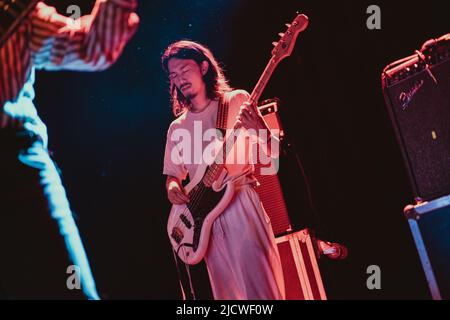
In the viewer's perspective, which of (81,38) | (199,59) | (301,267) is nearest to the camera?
(81,38)

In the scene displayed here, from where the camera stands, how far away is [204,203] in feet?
9.03

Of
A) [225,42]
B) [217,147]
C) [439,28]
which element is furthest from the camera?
[225,42]

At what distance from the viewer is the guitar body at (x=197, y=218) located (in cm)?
265

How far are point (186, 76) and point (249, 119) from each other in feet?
1.64

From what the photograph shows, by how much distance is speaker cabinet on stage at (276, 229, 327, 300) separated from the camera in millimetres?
3145

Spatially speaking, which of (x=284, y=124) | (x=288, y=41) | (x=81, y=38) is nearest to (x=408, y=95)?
(x=288, y=41)

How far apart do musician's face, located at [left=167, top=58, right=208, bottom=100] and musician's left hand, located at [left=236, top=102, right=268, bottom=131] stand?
0.37 metres

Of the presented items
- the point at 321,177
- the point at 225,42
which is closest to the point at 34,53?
the point at 225,42

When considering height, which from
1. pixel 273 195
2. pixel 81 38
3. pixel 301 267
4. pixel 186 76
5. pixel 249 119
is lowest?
pixel 301 267
